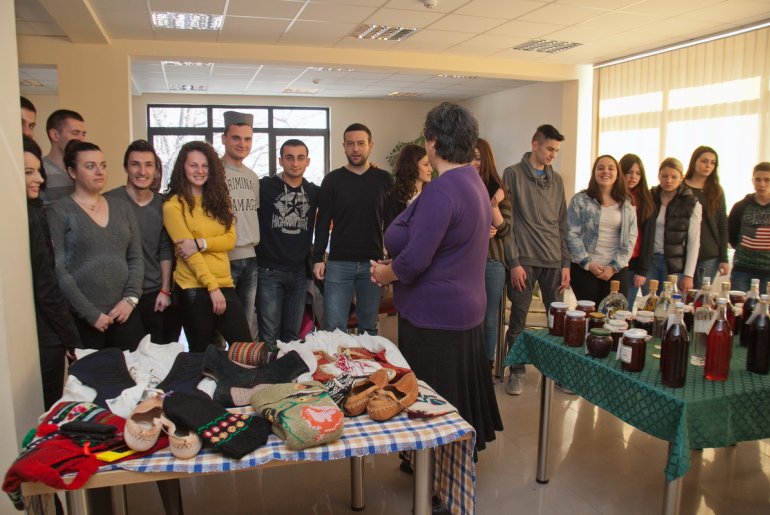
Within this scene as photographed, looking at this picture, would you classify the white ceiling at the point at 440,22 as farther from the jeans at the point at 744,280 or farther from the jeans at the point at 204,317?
the jeans at the point at 204,317

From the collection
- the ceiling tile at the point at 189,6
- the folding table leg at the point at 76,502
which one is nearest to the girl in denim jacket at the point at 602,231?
the folding table leg at the point at 76,502

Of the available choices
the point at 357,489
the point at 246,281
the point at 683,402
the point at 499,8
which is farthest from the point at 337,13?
the point at 683,402

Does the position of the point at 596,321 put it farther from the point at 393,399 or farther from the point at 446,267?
the point at 393,399

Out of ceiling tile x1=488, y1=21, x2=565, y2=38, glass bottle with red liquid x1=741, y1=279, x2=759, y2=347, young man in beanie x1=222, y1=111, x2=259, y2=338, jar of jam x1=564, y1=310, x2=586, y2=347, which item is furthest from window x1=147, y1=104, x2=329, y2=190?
glass bottle with red liquid x1=741, y1=279, x2=759, y2=347

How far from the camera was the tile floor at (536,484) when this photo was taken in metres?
2.27

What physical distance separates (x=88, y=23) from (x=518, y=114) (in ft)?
20.7

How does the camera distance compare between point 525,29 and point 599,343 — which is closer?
point 599,343

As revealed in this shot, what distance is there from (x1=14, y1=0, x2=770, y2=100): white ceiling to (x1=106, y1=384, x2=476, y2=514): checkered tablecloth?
427 centimetres

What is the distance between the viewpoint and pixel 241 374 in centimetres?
163

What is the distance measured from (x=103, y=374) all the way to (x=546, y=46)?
6193 mm

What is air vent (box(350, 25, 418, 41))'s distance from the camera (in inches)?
227

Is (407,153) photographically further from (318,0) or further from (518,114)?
(518,114)

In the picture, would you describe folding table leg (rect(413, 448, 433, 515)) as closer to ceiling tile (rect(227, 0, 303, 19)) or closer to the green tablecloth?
the green tablecloth

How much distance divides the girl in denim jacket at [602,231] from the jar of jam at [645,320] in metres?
1.31
